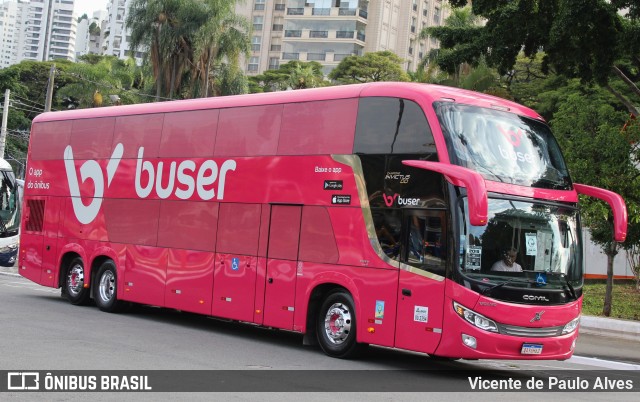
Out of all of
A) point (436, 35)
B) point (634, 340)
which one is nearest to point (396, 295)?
point (634, 340)

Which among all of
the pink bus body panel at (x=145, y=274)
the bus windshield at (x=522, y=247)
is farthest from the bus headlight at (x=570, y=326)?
the pink bus body panel at (x=145, y=274)

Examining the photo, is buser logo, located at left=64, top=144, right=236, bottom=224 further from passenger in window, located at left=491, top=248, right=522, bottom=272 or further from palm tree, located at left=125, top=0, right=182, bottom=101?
palm tree, located at left=125, top=0, right=182, bottom=101

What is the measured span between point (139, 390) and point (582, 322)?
14715mm

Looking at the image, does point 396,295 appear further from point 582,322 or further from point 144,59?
point 144,59

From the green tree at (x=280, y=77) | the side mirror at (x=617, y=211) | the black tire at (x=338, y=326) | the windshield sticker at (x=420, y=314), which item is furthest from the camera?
the green tree at (x=280, y=77)

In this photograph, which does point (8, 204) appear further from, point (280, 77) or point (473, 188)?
point (280, 77)

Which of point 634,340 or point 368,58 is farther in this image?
point 368,58

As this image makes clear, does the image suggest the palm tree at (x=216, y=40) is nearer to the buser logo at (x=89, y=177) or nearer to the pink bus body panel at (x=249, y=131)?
the buser logo at (x=89, y=177)

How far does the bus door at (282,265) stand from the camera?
1395 centimetres

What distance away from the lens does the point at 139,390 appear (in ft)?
30.0

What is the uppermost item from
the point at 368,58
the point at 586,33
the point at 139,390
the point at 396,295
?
the point at 368,58

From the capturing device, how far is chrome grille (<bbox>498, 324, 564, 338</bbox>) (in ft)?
37.3

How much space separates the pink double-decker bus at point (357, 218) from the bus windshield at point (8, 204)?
539 inches

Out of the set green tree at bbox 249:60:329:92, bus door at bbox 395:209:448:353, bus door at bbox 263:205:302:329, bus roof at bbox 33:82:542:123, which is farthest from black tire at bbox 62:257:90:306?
green tree at bbox 249:60:329:92
